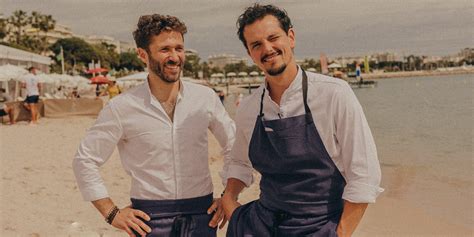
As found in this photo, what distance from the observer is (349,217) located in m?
1.98

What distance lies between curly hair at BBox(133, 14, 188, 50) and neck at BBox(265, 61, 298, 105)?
54cm

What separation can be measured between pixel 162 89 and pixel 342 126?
3.02 ft

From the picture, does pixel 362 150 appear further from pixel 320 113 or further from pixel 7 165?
pixel 7 165

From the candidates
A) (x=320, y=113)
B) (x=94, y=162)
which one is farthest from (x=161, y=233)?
(x=320, y=113)

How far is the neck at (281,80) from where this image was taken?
6.89 feet

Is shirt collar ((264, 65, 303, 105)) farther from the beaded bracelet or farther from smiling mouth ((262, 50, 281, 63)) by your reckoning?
the beaded bracelet

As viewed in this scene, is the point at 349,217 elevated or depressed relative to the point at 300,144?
depressed

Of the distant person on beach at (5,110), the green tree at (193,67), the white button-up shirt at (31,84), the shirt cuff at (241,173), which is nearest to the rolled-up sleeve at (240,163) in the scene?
the shirt cuff at (241,173)

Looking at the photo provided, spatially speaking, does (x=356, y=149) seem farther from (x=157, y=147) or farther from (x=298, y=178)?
(x=157, y=147)

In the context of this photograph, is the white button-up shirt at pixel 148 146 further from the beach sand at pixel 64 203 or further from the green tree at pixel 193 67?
the green tree at pixel 193 67

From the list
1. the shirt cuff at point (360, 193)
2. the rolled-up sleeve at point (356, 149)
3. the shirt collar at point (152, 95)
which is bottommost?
the shirt cuff at point (360, 193)

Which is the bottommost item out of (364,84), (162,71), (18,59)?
(364,84)

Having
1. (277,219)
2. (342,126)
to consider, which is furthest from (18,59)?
(342,126)

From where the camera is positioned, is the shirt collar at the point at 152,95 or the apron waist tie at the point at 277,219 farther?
the shirt collar at the point at 152,95
